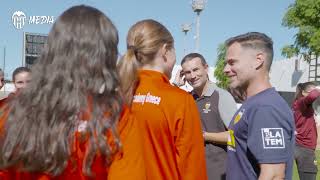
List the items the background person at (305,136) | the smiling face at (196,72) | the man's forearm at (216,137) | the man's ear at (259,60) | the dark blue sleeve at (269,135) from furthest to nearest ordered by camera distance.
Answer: the background person at (305,136), the smiling face at (196,72), the man's forearm at (216,137), the man's ear at (259,60), the dark blue sleeve at (269,135)

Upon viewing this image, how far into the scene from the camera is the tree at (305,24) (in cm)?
3238

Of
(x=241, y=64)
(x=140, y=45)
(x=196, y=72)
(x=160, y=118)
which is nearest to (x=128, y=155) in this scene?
(x=160, y=118)

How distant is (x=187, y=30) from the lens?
46906 millimetres

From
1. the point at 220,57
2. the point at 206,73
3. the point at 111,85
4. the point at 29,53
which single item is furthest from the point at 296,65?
the point at 111,85

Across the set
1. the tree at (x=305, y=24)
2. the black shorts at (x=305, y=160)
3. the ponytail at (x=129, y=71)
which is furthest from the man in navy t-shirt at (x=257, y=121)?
the tree at (x=305, y=24)

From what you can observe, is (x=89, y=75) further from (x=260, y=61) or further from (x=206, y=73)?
(x=206, y=73)

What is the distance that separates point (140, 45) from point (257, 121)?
2.66 ft

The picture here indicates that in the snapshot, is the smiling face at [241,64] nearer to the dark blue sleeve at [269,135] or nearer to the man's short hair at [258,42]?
the man's short hair at [258,42]

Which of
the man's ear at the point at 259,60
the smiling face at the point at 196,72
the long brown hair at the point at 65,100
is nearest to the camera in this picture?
the long brown hair at the point at 65,100

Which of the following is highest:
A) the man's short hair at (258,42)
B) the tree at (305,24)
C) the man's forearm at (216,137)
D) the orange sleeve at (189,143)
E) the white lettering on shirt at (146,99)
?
the tree at (305,24)

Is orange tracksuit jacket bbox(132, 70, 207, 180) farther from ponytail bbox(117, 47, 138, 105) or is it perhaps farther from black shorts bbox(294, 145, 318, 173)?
black shorts bbox(294, 145, 318, 173)

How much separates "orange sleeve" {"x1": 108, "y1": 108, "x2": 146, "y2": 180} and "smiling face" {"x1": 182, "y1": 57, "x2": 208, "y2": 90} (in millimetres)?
2970

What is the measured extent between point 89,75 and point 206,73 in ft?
10.8

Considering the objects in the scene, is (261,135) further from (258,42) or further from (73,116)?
(73,116)
